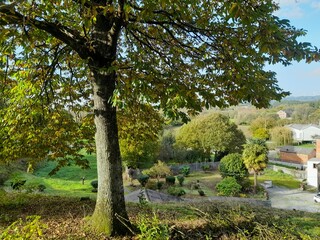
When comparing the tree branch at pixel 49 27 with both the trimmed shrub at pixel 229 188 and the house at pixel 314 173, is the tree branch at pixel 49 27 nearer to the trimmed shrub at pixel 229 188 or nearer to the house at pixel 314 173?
the trimmed shrub at pixel 229 188

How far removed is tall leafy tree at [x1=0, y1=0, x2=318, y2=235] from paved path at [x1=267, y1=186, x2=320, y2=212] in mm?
21115

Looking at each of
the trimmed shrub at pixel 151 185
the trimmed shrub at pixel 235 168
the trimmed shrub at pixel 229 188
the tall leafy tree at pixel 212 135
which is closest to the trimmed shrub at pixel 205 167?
the tall leafy tree at pixel 212 135

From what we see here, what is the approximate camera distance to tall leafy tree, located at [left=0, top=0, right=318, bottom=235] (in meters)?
3.71

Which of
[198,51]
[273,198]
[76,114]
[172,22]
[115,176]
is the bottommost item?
[273,198]

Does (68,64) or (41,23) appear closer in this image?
(41,23)

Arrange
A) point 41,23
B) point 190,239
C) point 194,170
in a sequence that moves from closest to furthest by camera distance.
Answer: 1. point 41,23
2. point 190,239
3. point 194,170

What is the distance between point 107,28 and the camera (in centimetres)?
473

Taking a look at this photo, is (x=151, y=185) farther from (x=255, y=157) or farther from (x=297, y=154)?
(x=297, y=154)

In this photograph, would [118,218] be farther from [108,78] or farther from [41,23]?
[41,23]

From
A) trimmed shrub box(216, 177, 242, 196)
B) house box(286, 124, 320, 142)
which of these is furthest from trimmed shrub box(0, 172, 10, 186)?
house box(286, 124, 320, 142)

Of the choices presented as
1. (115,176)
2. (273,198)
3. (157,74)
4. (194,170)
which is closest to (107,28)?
(157,74)

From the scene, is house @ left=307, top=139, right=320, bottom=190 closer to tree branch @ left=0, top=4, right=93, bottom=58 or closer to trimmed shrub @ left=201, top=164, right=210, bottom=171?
trimmed shrub @ left=201, top=164, right=210, bottom=171

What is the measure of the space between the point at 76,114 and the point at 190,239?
412cm

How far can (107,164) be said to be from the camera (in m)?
4.52
